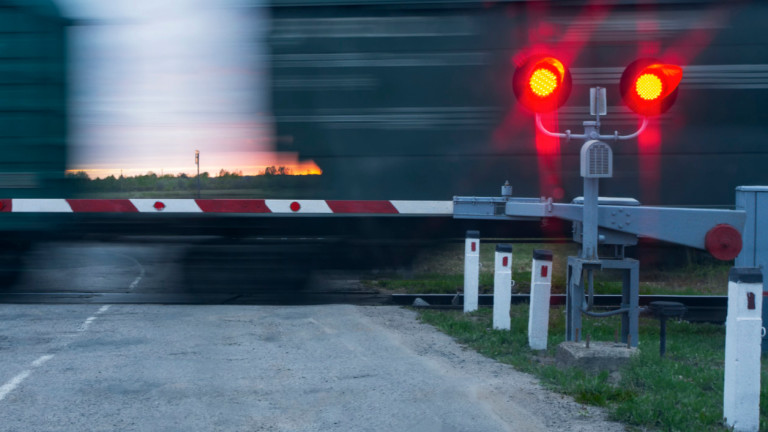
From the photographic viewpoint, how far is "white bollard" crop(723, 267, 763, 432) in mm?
4652

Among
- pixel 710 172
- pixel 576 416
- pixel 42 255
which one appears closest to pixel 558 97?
pixel 576 416

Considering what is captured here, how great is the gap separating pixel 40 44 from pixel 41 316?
330 cm

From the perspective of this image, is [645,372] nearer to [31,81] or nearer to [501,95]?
[501,95]

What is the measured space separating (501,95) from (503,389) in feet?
14.8

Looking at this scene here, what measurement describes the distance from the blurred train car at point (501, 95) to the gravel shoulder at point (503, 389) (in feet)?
7.11

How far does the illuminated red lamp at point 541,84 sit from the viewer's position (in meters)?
5.97

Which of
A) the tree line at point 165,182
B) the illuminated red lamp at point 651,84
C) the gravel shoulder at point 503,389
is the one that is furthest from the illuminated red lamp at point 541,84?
the tree line at point 165,182

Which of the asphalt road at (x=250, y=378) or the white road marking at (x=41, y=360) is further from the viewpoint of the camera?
the white road marking at (x=41, y=360)

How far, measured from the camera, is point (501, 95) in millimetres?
9273

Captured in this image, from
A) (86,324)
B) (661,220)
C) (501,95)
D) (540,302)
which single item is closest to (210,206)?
(86,324)

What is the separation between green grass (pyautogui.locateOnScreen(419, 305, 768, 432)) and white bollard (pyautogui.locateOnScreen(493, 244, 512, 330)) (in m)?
0.13

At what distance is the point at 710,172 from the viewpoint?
9.25 m

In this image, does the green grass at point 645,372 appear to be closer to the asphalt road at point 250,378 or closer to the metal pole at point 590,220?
the asphalt road at point 250,378

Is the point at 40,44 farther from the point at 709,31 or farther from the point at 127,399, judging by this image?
the point at 709,31
